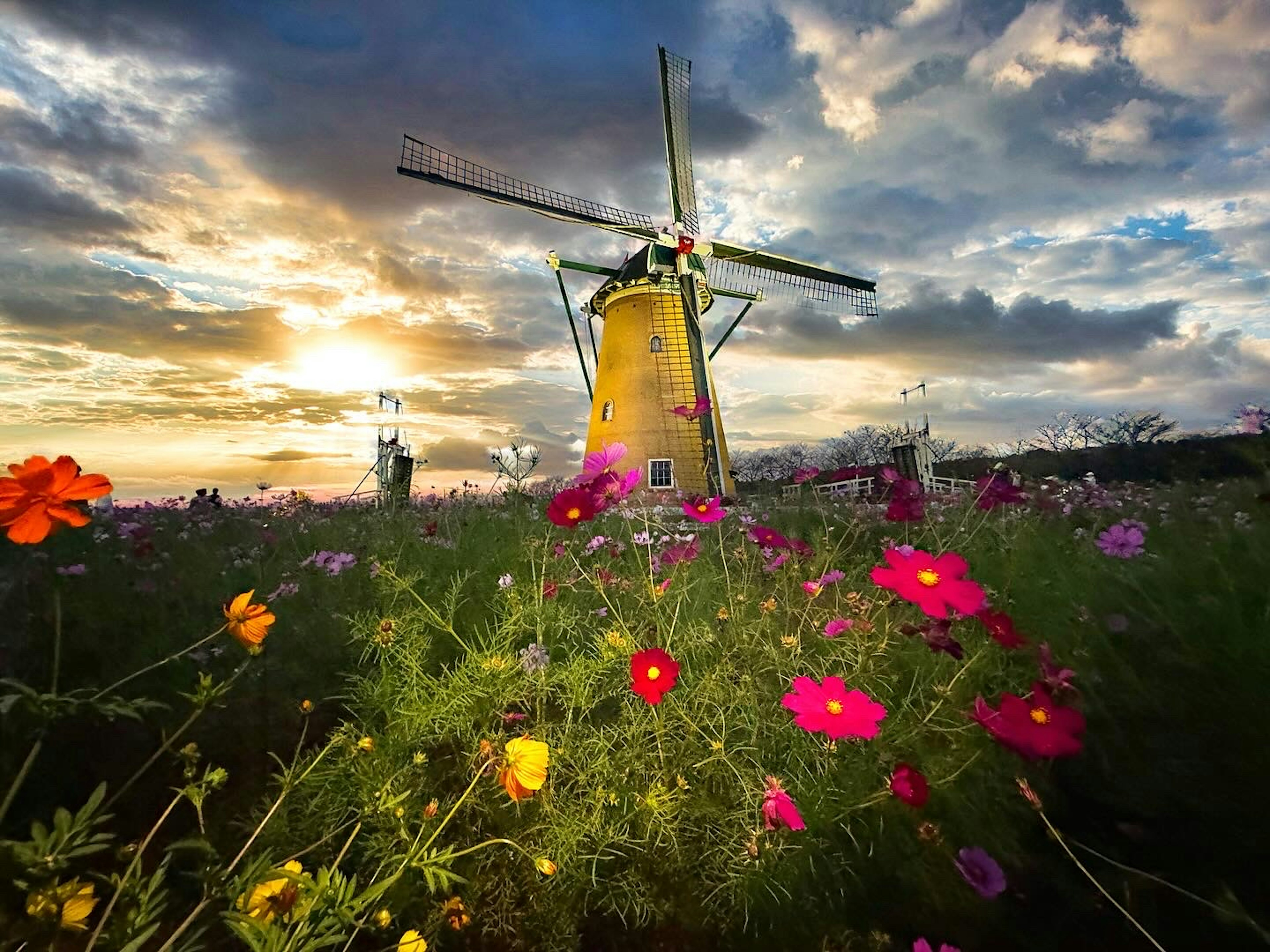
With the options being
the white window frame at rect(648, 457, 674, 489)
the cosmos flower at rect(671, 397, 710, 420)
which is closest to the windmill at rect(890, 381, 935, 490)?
the white window frame at rect(648, 457, 674, 489)

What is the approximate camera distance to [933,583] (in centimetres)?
150

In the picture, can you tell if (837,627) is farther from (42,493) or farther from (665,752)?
(42,493)

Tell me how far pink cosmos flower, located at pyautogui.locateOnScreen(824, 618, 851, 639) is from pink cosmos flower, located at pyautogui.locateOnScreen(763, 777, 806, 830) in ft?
1.84

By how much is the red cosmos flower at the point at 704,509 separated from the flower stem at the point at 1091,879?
3.89 ft

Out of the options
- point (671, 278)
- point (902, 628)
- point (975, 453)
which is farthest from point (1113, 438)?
point (902, 628)

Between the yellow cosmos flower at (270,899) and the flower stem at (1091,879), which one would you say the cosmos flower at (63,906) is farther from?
the flower stem at (1091,879)

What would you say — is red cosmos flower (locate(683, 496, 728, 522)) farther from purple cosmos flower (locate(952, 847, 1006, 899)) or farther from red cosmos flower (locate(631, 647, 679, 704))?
purple cosmos flower (locate(952, 847, 1006, 899))

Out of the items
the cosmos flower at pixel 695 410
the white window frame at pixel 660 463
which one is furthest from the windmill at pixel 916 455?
the cosmos flower at pixel 695 410

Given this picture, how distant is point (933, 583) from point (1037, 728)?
0.33 m

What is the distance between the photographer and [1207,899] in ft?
3.91

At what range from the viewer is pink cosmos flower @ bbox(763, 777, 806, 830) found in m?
1.37

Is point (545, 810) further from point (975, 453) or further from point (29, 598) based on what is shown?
point (975, 453)

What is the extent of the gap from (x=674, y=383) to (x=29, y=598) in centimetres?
1025

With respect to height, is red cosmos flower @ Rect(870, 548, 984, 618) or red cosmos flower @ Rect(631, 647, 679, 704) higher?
red cosmos flower @ Rect(870, 548, 984, 618)
